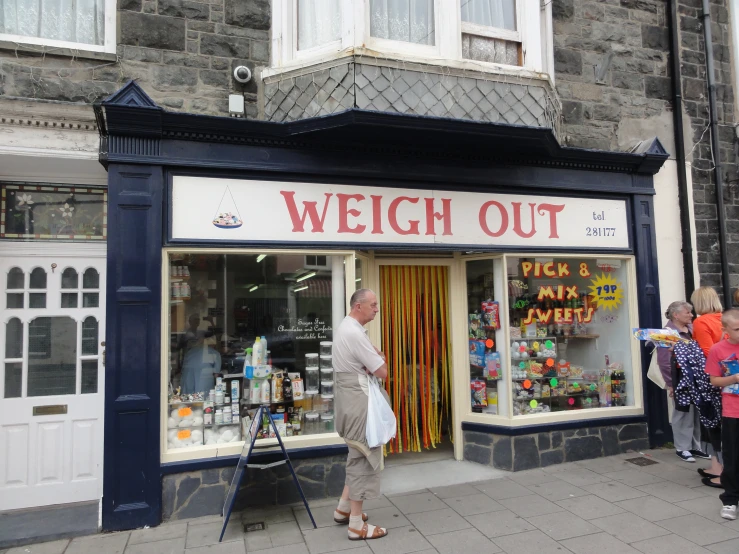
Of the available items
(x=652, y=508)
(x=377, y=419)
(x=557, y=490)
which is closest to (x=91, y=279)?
(x=377, y=419)

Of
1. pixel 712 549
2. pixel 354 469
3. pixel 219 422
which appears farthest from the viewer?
pixel 219 422

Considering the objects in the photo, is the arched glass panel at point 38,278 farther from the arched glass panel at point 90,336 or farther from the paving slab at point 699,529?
the paving slab at point 699,529

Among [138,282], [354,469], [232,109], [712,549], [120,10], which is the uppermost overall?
[120,10]

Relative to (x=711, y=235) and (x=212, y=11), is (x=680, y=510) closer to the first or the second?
(x=711, y=235)

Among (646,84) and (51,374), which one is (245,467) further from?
(646,84)

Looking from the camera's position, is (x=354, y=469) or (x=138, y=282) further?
(x=138, y=282)

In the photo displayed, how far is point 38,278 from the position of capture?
4.84 metres

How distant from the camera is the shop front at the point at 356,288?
4434mm

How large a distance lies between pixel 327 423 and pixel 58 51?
441 cm

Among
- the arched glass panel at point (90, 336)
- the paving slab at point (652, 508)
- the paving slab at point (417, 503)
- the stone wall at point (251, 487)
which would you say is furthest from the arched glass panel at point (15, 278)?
the paving slab at point (652, 508)

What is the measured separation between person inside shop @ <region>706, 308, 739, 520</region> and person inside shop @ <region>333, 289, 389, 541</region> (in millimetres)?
2834

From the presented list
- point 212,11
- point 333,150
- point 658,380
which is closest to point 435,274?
point 333,150

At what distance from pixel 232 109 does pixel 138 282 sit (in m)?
1.94

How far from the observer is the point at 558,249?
5.86 metres
